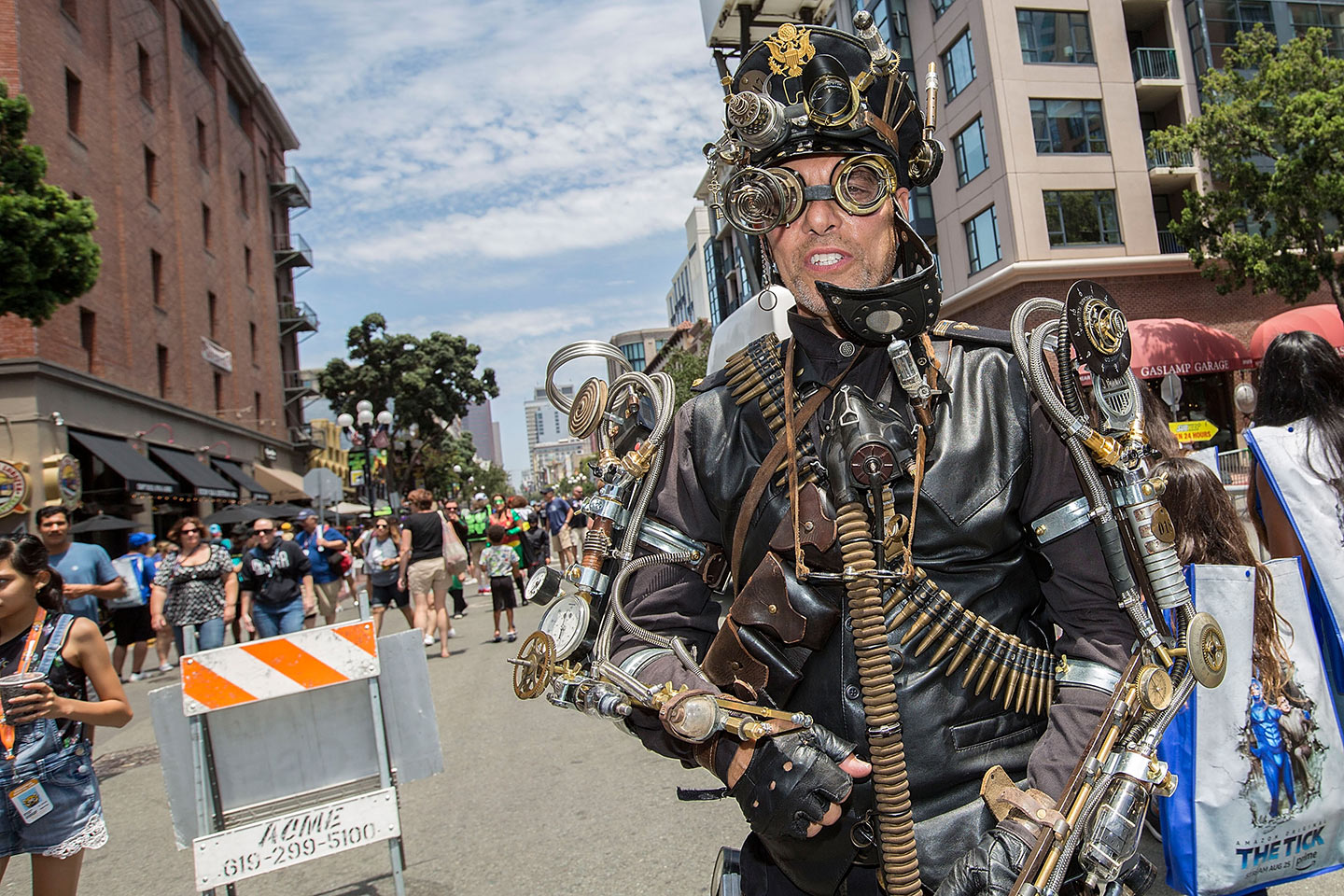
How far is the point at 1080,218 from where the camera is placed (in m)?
24.9

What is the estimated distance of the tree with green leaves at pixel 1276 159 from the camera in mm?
18359

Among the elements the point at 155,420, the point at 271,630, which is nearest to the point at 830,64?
the point at 271,630

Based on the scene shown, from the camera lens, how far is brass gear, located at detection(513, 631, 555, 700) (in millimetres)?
1952

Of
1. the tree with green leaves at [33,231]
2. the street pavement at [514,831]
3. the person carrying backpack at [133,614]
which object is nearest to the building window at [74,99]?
the tree with green leaves at [33,231]

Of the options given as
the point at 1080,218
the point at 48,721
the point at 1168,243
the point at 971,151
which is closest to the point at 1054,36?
the point at 971,151

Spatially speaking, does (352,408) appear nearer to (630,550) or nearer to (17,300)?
(17,300)

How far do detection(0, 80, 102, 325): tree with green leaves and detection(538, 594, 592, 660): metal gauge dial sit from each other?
436 inches

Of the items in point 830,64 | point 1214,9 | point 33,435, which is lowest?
point 830,64

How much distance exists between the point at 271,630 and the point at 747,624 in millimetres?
9237

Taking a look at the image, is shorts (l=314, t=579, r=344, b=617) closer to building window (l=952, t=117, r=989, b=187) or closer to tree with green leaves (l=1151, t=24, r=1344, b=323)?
tree with green leaves (l=1151, t=24, r=1344, b=323)

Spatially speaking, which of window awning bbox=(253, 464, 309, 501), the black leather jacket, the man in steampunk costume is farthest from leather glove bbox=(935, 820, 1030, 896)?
window awning bbox=(253, 464, 309, 501)

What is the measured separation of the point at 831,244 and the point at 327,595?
1137cm

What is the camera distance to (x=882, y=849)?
1567mm

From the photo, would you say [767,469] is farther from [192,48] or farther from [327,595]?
[192,48]
